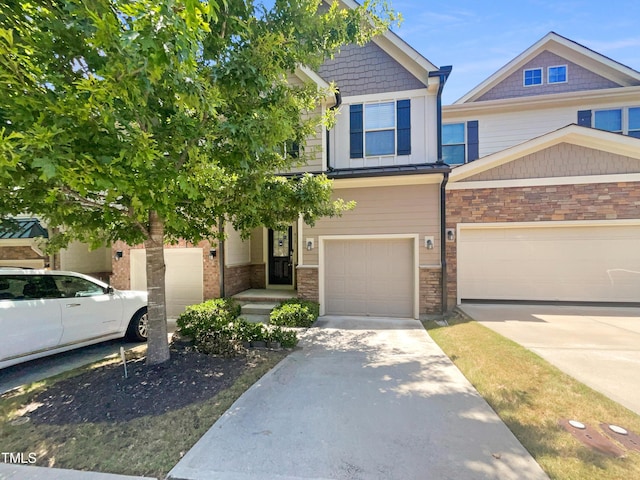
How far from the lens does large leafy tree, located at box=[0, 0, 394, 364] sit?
2.51m

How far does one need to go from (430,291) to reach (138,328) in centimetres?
707

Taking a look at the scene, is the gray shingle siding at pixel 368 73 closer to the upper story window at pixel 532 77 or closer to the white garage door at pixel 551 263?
the white garage door at pixel 551 263

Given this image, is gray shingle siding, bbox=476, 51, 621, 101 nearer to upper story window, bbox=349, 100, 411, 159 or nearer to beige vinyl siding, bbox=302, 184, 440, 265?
upper story window, bbox=349, 100, 411, 159

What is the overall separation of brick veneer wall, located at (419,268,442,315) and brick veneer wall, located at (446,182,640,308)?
94 centimetres

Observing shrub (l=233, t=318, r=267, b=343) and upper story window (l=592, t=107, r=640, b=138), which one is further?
upper story window (l=592, t=107, r=640, b=138)

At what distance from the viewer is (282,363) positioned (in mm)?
4980

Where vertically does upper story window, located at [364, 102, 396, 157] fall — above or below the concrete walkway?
above

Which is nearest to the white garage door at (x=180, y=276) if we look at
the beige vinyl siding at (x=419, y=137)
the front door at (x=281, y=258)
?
the front door at (x=281, y=258)

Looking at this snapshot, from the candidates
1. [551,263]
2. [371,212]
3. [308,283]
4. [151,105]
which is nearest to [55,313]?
[151,105]

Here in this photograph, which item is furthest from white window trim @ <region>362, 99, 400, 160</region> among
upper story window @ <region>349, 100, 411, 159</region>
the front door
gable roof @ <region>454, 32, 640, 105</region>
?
gable roof @ <region>454, 32, 640, 105</region>

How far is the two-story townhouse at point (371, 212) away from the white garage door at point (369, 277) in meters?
0.03

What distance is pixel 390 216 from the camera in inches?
324

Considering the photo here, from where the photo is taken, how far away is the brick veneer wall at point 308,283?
8.45 metres

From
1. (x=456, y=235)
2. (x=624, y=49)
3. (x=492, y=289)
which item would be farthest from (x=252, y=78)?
(x=624, y=49)
